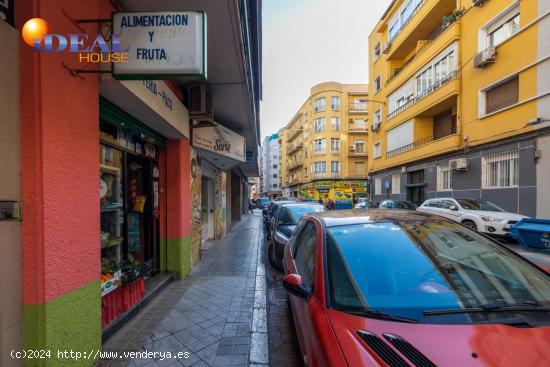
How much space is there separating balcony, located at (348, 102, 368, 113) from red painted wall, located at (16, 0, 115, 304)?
4288 centimetres

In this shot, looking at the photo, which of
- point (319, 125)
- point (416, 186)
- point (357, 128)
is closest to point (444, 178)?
point (416, 186)

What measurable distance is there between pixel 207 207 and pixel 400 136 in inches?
646

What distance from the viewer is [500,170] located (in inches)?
481

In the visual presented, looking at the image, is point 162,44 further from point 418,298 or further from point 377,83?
point 377,83

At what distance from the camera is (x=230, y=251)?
8.67m

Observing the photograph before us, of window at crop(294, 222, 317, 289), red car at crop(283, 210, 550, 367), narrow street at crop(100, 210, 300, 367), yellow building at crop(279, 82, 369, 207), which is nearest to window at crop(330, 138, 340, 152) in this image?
yellow building at crop(279, 82, 369, 207)

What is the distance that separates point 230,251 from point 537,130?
1237cm

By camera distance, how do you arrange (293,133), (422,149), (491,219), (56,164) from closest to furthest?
(56,164) < (491,219) < (422,149) < (293,133)

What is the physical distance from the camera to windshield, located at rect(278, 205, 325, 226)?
7.12 m

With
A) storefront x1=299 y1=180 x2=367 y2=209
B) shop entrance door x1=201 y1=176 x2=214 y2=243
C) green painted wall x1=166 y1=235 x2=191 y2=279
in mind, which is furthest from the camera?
storefront x1=299 y1=180 x2=367 y2=209

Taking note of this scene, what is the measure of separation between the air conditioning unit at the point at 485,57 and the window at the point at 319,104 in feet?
101

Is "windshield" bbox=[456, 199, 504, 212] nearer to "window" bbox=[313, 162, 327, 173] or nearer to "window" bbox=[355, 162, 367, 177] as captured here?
"window" bbox=[355, 162, 367, 177]

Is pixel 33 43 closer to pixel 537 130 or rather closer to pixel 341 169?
pixel 537 130

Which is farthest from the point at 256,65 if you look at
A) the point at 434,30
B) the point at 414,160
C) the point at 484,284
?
the point at 434,30
